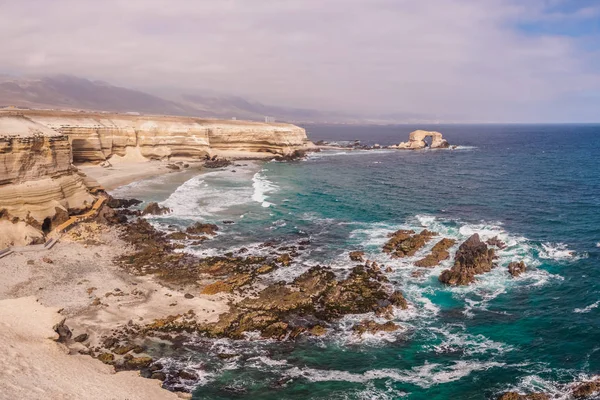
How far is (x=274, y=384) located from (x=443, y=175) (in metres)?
65.4

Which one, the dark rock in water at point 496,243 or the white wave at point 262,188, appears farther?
the white wave at point 262,188

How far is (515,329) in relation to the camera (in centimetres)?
2542

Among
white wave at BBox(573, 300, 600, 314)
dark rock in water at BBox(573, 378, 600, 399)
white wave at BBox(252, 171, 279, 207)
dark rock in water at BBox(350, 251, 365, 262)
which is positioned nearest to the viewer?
dark rock in water at BBox(573, 378, 600, 399)

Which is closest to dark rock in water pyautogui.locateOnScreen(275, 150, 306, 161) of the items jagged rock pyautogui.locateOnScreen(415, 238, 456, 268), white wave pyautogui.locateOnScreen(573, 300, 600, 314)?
jagged rock pyautogui.locateOnScreen(415, 238, 456, 268)

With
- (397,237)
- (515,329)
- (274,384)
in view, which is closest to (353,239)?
(397,237)

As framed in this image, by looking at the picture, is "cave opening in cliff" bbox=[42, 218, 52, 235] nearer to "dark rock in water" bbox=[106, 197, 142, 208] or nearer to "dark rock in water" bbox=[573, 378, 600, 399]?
"dark rock in water" bbox=[106, 197, 142, 208]

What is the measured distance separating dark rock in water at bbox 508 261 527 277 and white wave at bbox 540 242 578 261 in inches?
156

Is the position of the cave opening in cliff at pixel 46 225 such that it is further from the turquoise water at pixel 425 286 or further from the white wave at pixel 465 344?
the white wave at pixel 465 344

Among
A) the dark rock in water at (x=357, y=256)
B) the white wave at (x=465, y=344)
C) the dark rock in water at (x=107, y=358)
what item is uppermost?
the dark rock in water at (x=357, y=256)

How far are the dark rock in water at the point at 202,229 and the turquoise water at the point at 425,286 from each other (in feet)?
4.18

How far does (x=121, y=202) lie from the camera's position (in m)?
52.4

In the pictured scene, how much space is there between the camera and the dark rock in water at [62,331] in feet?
69.2

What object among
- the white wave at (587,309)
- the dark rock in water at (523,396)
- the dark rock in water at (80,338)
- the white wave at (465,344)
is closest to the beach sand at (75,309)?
the dark rock in water at (80,338)

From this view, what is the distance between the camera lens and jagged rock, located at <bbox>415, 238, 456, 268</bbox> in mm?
34969
